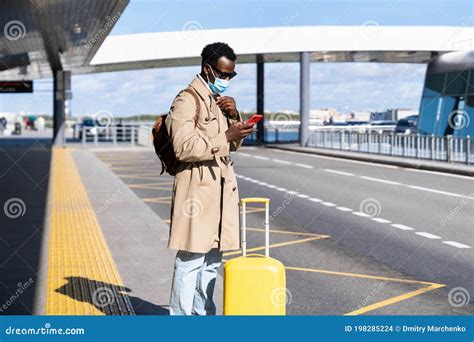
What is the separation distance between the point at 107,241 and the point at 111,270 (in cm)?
222

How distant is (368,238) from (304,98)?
38.1m

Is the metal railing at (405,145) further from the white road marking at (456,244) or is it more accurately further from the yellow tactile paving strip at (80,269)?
the white road marking at (456,244)

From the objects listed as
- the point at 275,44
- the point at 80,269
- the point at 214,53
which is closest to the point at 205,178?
the point at 214,53

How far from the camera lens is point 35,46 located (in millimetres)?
33375

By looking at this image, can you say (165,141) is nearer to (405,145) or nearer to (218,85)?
(218,85)

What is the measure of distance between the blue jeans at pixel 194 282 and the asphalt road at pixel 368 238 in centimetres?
173

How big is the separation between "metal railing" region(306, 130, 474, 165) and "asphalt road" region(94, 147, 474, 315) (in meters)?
4.10

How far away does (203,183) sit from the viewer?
17.5ft

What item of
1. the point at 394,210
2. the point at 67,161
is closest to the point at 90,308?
the point at 394,210

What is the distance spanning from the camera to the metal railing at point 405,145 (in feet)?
93.0

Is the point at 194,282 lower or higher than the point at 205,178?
lower

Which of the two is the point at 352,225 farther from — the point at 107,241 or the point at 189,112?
the point at 189,112

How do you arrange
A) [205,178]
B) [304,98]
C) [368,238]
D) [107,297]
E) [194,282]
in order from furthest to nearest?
1. [304,98]
2. [368,238]
3. [107,297]
4. [194,282]
5. [205,178]

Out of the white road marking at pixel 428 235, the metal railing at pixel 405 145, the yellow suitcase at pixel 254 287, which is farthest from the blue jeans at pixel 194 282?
the metal railing at pixel 405 145
